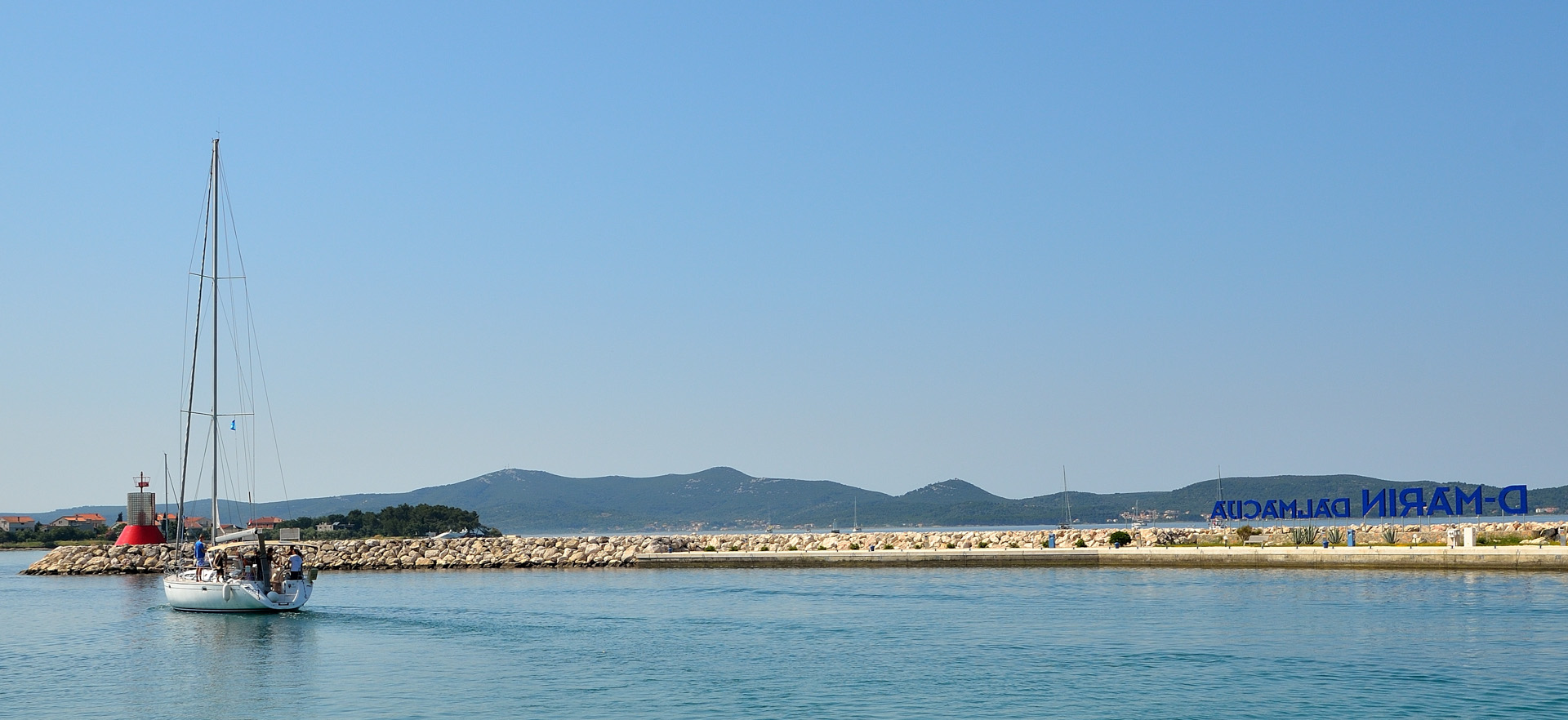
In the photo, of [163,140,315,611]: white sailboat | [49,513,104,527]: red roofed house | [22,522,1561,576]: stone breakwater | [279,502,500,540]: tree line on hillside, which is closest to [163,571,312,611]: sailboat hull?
[163,140,315,611]: white sailboat

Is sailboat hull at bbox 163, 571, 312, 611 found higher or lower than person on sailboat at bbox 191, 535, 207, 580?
lower

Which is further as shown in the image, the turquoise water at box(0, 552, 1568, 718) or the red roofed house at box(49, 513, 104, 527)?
the red roofed house at box(49, 513, 104, 527)

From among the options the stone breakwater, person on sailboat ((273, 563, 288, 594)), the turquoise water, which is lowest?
the turquoise water

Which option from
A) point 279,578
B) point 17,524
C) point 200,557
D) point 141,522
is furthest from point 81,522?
point 279,578

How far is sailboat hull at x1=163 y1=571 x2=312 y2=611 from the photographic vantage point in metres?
37.4

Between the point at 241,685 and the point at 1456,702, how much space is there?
786 inches

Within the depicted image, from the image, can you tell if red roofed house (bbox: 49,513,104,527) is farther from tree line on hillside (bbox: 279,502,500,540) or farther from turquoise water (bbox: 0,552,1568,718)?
turquoise water (bbox: 0,552,1568,718)

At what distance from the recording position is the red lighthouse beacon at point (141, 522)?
72.1 meters

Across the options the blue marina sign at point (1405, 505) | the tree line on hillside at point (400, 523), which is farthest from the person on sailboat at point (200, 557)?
the tree line on hillside at point (400, 523)

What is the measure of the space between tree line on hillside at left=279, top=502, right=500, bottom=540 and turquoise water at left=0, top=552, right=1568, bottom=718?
205 ft

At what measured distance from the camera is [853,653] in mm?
26938

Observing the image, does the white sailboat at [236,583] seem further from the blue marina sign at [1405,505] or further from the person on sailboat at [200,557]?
the blue marina sign at [1405,505]

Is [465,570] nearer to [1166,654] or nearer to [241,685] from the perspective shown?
[241,685]

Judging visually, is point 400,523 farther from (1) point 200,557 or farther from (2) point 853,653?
(2) point 853,653
